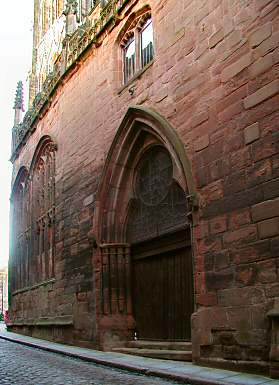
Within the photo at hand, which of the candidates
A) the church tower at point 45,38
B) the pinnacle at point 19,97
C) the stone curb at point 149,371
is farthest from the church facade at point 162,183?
the pinnacle at point 19,97

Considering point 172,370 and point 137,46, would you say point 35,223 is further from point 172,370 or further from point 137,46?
point 172,370

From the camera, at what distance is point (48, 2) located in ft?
66.4

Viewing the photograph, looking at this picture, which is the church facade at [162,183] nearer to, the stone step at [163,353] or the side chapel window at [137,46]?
the side chapel window at [137,46]

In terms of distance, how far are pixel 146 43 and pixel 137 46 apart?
29 cm

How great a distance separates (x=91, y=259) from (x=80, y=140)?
3.09 m

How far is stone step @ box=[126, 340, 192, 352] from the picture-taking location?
8.21 m

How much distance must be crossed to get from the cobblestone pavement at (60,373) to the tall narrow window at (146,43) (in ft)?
19.3

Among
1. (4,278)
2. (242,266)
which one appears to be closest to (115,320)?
(242,266)

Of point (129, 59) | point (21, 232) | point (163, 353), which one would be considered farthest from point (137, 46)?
point (21, 232)

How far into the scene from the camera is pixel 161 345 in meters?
8.73

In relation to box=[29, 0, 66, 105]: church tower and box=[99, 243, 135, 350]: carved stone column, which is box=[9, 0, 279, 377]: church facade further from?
box=[29, 0, 66, 105]: church tower

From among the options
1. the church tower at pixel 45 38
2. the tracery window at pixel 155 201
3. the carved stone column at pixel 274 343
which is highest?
the church tower at pixel 45 38

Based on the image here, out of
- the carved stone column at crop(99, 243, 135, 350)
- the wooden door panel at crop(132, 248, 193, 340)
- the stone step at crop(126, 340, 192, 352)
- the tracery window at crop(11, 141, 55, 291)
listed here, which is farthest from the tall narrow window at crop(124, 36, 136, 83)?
the stone step at crop(126, 340, 192, 352)

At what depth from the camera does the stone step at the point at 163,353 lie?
778 cm
